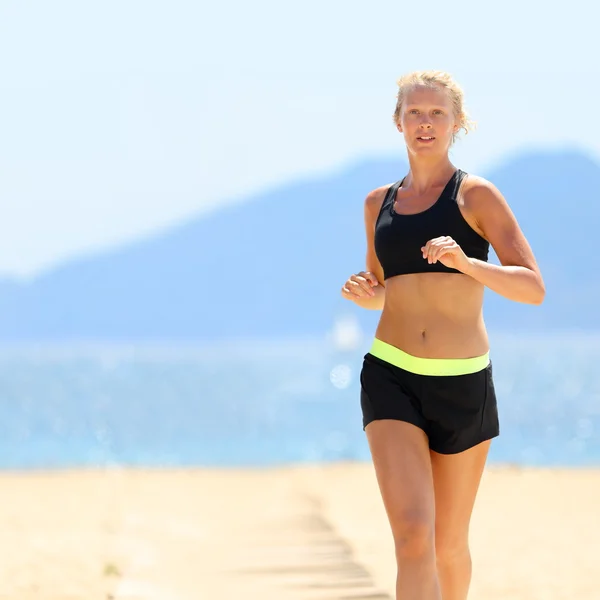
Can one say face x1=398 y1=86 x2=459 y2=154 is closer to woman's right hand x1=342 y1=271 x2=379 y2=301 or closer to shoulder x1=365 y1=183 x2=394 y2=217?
shoulder x1=365 y1=183 x2=394 y2=217

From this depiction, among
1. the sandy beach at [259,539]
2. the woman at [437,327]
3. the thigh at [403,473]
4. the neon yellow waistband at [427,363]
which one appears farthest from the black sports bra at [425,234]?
the sandy beach at [259,539]

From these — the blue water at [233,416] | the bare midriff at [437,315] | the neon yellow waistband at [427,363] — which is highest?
the blue water at [233,416]

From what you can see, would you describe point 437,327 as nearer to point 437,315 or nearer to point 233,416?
point 437,315

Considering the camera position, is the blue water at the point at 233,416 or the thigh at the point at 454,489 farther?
the blue water at the point at 233,416

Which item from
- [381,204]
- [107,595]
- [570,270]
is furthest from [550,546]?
[570,270]

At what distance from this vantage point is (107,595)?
673 cm

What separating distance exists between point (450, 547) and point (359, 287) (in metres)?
0.97

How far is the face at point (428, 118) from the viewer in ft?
13.0

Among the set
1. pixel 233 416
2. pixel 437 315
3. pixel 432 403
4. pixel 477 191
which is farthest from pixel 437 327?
pixel 233 416

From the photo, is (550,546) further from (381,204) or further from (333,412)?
(333,412)

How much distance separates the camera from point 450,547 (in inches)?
159

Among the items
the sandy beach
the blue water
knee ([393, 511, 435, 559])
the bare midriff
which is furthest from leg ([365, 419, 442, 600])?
the blue water

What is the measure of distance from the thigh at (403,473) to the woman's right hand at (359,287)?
1.68 feet

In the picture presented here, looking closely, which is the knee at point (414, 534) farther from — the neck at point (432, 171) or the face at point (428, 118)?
the face at point (428, 118)
